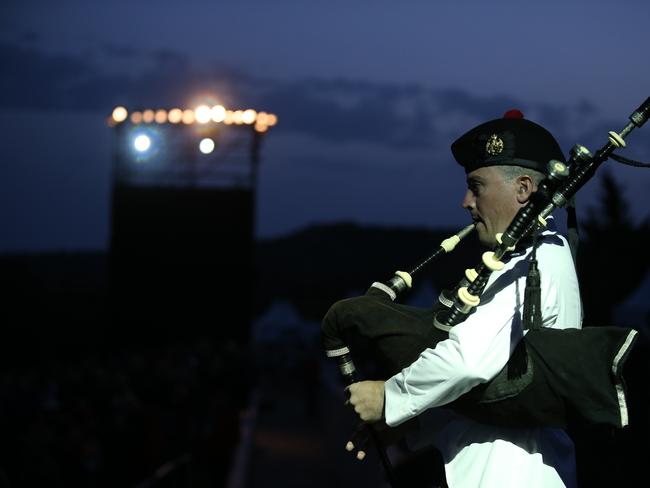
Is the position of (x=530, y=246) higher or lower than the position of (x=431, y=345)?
higher

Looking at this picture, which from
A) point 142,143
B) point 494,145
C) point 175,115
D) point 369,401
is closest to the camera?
point 369,401

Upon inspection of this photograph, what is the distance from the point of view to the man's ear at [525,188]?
277 cm

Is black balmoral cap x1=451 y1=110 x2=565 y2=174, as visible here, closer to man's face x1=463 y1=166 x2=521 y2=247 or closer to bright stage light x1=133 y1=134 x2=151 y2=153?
man's face x1=463 y1=166 x2=521 y2=247

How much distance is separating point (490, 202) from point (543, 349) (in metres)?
0.48

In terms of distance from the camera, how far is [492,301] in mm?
2615

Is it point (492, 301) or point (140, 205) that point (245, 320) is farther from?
point (492, 301)

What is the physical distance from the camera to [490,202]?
2.80 m

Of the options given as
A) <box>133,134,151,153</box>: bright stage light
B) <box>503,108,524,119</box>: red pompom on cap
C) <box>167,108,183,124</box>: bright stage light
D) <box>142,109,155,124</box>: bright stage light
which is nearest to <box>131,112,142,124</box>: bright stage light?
<box>142,109,155,124</box>: bright stage light

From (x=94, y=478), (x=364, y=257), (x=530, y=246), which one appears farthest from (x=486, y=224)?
(x=364, y=257)

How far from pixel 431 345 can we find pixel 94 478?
6.38 metres

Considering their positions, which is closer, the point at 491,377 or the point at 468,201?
the point at 491,377

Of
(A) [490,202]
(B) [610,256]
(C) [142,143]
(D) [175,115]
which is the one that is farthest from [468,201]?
(B) [610,256]

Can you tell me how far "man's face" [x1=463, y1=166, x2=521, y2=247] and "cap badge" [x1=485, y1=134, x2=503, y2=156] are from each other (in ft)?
0.15

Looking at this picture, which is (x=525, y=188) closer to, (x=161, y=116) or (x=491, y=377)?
(x=491, y=377)
